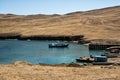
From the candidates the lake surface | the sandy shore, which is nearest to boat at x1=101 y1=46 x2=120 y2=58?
the lake surface

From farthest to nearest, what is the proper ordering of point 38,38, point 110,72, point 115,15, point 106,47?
1. point 115,15
2. point 38,38
3. point 106,47
4. point 110,72

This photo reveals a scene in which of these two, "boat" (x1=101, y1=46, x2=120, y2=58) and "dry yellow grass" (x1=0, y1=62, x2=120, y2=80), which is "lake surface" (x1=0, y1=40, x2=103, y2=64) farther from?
"dry yellow grass" (x1=0, y1=62, x2=120, y2=80)

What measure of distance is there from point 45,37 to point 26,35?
11645 millimetres

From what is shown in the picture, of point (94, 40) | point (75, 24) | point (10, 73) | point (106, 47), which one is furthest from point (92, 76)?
point (75, 24)

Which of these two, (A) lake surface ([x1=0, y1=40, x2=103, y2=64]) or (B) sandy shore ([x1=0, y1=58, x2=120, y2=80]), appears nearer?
(B) sandy shore ([x1=0, y1=58, x2=120, y2=80])

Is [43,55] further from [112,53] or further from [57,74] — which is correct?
[57,74]

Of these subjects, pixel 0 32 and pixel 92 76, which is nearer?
pixel 92 76

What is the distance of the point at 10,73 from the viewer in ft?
113

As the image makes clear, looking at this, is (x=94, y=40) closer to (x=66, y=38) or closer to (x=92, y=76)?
(x=66, y=38)

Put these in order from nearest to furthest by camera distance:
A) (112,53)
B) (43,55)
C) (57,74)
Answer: (57,74), (112,53), (43,55)

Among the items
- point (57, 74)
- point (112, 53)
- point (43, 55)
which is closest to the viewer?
point (57, 74)

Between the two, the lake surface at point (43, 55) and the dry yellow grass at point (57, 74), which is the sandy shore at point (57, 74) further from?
the lake surface at point (43, 55)

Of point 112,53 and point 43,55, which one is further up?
point 112,53

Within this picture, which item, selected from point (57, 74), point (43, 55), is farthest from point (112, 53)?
point (57, 74)
